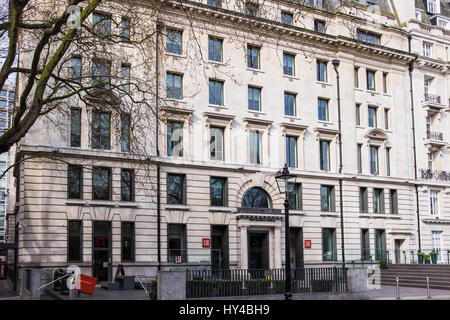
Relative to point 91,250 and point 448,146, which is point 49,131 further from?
point 448,146

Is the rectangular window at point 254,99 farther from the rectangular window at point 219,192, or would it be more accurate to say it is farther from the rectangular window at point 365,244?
the rectangular window at point 365,244

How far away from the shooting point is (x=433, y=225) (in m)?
45.9


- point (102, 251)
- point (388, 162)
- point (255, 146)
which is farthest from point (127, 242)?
point (388, 162)

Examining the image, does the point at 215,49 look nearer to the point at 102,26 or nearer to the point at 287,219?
the point at 102,26

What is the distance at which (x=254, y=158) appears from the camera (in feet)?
125

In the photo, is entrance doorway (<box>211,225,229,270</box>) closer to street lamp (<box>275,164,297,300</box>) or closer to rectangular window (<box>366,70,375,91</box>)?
street lamp (<box>275,164,297,300</box>)

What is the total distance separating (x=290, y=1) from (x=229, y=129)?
2204 cm

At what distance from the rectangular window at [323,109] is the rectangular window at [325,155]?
1774 mm

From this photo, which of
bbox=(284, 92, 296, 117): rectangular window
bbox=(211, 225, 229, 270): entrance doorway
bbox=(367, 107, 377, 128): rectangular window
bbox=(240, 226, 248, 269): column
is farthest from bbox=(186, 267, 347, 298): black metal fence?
bbox=(367, 107, 377, 128): rectangular window

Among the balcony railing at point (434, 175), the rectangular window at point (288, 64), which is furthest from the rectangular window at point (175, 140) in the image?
the balcony railing at point (434, 175)

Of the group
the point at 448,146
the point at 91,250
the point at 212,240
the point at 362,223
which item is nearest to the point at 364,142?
the point at 362,223

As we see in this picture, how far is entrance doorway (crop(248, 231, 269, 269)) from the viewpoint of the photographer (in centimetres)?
3731

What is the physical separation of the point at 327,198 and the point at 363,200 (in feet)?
11.3

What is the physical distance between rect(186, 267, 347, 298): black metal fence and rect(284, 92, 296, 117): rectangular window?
57.6 ft
